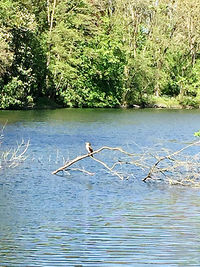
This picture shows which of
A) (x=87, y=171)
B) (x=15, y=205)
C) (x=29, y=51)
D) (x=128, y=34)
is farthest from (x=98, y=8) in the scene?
(x=15, y=205)

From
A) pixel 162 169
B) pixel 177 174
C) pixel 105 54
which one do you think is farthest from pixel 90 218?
pixel 105 54

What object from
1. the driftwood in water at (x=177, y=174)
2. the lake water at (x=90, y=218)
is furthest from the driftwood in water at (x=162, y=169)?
the lake water at (x=90, y=218)

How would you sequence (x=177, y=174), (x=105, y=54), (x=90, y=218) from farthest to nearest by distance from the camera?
1. (x=105, y=54)
2. (x=177, y=174)
3. (x=90, y=218)

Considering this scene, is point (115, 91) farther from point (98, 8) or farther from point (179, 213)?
point (179, 213)

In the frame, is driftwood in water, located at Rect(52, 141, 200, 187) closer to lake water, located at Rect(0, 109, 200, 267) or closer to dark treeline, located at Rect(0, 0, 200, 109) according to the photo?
lake water, located at Rect(0, 109, 200, 267)

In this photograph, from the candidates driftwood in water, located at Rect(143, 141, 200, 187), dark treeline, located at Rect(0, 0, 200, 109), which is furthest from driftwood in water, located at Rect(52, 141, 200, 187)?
dark treeline, located at Rect(0, 0, 200, 109)

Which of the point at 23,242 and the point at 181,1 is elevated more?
the point at 181,1

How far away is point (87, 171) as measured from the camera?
26.6 metres

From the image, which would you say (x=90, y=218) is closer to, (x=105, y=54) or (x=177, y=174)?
(x=177, y=174)

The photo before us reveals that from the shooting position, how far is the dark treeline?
66.4 metres

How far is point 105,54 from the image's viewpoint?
75938mm

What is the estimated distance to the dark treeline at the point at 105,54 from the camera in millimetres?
66438

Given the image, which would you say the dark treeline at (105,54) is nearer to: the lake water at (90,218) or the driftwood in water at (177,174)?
the lake water at (90,218)

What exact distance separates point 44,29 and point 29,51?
8.50 metres
